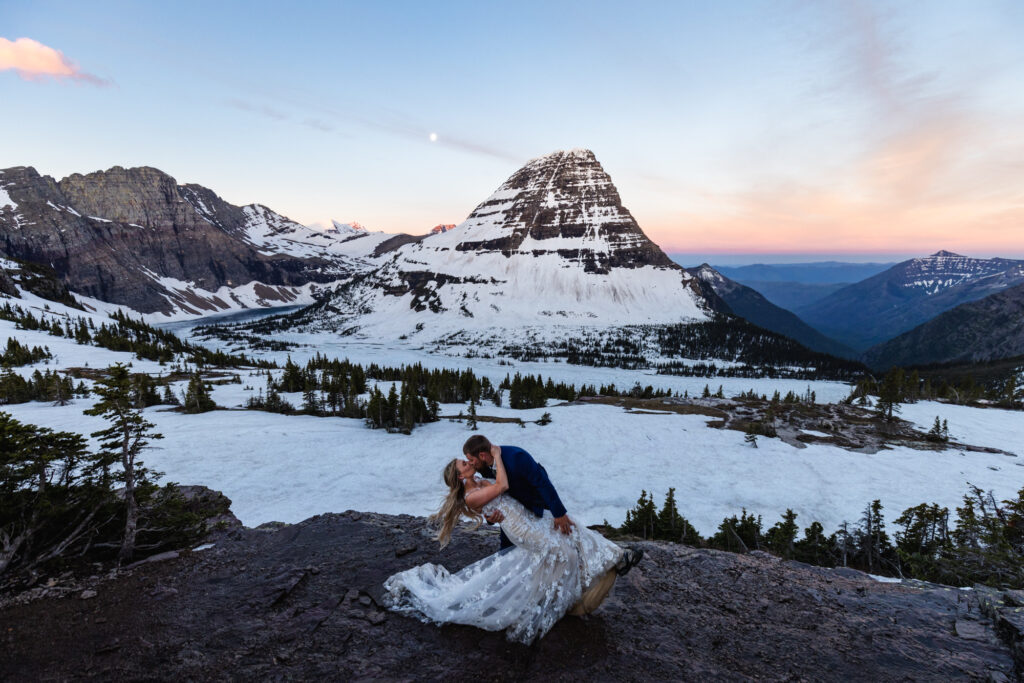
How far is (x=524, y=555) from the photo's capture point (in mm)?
6504

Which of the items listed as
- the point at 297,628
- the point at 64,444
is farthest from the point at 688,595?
the point at 64,444

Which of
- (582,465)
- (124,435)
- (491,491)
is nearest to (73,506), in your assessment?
(124,435)

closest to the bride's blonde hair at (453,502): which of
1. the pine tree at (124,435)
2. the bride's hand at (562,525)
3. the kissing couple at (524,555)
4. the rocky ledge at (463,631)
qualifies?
the kissing couple at (524,555)

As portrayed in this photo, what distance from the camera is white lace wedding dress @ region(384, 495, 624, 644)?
6.29 metres

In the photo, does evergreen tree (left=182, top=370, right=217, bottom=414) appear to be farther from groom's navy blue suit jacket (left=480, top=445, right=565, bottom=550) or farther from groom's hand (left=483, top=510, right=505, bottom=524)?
groom's navy blue suit jacket (left=480, top=445, right=565, bottom=550)

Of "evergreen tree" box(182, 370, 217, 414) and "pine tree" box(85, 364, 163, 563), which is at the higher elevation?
"pine tree" box(85, 364, 163, 563)

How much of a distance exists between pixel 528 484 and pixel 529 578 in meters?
1.40

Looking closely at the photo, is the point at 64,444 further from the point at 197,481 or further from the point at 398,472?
the point at 398,472

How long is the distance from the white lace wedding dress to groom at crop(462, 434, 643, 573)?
0.39ft

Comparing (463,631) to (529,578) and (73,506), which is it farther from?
A: (73,506)

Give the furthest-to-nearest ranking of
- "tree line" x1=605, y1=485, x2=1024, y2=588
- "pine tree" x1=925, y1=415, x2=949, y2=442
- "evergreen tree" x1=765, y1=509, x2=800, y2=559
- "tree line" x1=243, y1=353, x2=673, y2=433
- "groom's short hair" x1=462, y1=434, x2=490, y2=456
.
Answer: "pine tree" x1=925, y1=415, x2=949, y2=442 < "tree line" x1=243, y1=353, x2=673, y2=433 < "evergreen tree" x1=765, y1=509, x2=800, y2=559 < "tree line" x1=605, y1=485, x2=1024, y2=588 < "groom's short hair" x1=462, y1=434, x2=490, y2=456

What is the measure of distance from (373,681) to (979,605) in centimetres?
1047

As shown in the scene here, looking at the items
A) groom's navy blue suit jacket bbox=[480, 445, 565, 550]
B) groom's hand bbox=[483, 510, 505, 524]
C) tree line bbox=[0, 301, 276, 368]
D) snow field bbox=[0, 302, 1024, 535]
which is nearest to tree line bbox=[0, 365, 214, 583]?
groom's hand bbox=[483, 510, 505, 524]

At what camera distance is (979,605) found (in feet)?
25.3
